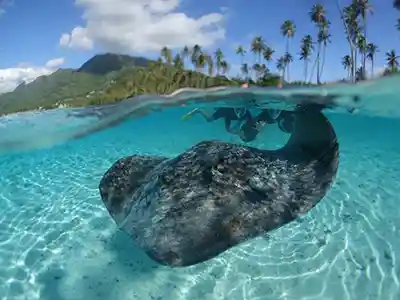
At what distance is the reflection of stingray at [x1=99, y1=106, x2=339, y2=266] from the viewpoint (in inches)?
150

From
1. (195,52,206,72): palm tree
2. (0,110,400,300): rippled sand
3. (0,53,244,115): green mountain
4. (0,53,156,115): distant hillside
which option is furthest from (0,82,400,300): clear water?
(195,52,206,72): palm tree

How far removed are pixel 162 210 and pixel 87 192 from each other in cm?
625

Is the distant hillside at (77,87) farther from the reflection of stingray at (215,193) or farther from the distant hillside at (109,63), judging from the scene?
the reflection of stingray at (215,193)

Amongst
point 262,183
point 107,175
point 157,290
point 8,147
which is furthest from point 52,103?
point 262,183

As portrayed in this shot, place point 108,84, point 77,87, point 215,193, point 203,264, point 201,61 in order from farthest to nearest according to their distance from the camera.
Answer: point 201,61, point 77,87, point 108,84, point 203,264, point 215,193

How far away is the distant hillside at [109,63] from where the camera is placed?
14820 mm

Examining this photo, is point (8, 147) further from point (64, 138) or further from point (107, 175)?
point (107, 175)

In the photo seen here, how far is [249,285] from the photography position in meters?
5.56

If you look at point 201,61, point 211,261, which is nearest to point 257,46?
point 201,61

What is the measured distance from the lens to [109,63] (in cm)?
1559

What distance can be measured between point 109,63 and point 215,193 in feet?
42.8

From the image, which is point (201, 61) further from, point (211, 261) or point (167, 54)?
point (211, 261)

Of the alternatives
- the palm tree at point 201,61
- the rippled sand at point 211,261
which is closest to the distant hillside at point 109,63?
the rippled sand at point 211,261

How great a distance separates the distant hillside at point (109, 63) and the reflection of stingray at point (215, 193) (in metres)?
9.94
